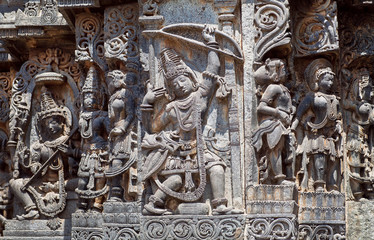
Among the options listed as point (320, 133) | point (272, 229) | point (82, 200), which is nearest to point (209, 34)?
point (320, 133)

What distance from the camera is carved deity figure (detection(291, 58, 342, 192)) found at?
9445 mm

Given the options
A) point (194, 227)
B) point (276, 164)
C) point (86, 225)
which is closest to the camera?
point (194, 227)

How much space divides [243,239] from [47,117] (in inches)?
144

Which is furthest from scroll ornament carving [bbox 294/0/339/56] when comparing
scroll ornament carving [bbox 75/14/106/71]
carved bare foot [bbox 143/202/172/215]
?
scroll ornament carving [bbox 75/14/106/71]

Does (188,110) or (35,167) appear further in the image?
(35,167)

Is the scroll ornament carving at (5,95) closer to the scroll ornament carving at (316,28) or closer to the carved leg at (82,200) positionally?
the carved leg at (82,200)

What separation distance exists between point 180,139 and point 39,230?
2739 mm

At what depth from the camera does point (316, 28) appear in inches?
382

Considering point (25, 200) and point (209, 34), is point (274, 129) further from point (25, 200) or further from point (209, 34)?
point (25, 200)

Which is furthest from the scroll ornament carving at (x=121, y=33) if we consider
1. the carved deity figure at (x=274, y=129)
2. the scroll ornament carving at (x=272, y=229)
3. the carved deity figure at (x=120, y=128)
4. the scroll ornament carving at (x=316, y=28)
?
the scroll ornament carving at (x=272, y=229)

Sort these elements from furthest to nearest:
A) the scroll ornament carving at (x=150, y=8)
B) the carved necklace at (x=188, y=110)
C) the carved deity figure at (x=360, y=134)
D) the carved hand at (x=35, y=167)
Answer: the carved hand at (x=35, y=167) → the carved deity figure at (x=360, y=134) → the scroll ornament carving at (x=150, y=8) → the carved necklace at (x=188, y=110)

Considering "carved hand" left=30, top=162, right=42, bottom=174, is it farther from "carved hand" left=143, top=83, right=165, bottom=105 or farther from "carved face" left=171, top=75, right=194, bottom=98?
"carved face" left=171, top=75, right=194, bottom=98

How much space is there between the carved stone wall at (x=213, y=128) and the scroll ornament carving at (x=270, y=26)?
0.04 feet

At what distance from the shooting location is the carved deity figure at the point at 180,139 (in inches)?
356
